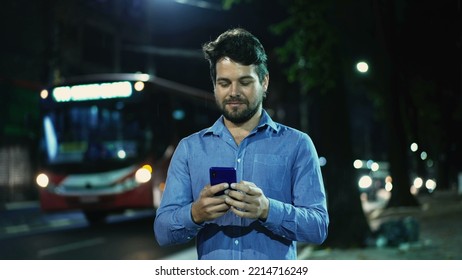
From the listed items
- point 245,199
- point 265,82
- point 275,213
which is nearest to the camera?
point 245,199

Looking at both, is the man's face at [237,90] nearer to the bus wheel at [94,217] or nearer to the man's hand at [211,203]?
the man's hand at [211,203]

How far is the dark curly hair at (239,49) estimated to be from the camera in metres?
2.94

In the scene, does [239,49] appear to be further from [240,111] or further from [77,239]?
[77,239]

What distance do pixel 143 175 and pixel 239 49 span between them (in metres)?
10.5

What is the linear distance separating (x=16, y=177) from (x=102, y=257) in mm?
17193

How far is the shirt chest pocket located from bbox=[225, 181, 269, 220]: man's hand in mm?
299

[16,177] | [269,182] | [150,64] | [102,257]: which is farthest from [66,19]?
[150,64]

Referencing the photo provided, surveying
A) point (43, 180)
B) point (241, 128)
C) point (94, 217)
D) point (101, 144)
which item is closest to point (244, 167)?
point (241, 128)

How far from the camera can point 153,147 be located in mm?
13406

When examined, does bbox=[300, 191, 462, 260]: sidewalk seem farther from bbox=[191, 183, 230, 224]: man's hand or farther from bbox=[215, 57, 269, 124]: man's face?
bbox=[191, 183, 230, 224]: man's hand

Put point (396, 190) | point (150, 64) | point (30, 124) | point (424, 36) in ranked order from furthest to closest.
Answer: point (150, 64), point (30, 124), point (396, 190), point (424, 36)

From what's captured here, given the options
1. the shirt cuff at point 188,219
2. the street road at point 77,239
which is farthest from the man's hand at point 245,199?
the street road at point 77,239

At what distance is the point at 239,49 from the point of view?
293 centimetres

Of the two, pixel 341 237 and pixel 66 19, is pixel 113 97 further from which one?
pixel 341 237
